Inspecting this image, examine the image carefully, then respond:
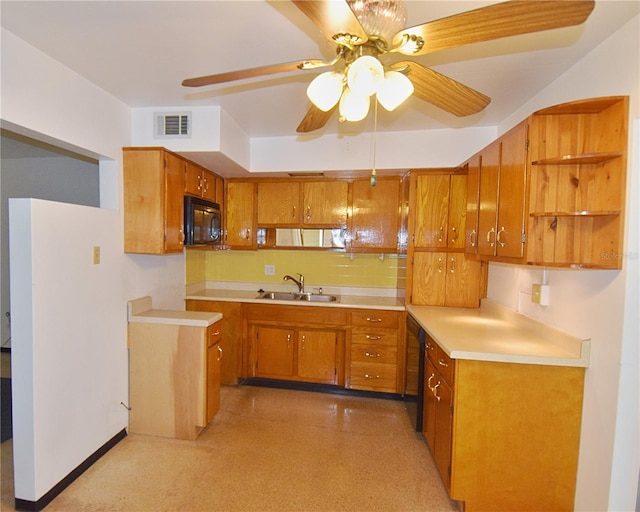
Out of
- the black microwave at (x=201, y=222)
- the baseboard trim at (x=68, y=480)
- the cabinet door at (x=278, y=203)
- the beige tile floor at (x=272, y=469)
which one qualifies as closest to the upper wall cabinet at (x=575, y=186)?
the beige tile floor at (x=272, y=469)

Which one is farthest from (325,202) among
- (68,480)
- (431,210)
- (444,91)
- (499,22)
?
(68,480)

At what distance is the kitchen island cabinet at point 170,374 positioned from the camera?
226 cm

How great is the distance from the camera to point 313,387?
3059 millimetres

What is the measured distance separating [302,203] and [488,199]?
1771 millimetres

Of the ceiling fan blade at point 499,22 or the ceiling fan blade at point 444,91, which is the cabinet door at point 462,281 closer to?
the ceiling fan blade at point 444,91

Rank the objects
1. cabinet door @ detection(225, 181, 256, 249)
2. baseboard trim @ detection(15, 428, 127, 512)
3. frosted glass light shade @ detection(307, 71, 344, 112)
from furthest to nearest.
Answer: cabinet door @ detection(225, 181, 256, 249), baseboard trim @ detection(15, 428, 127, 512), frosted glass light shade @ detection(307, 71, 344, 112)

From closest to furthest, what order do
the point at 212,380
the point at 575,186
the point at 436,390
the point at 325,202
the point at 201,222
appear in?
the point at 575,186 < the point at 436,390 < the point at 212,380 < the point at 201,222 < the point at 325,202

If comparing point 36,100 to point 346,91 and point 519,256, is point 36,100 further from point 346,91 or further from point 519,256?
point 519,256

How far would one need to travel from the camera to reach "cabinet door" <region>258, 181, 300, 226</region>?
3.19 m

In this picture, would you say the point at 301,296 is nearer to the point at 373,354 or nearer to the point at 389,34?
the point at 373,354

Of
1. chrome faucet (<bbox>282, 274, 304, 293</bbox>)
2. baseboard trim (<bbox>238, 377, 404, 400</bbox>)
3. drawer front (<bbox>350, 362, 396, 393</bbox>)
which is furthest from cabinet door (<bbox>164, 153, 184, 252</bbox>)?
drawer front (<bbox>350, 362, 396, 393</bbox>)

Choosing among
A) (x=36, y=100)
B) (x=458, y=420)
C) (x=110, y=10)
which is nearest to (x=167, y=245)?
(x=36, y=100)

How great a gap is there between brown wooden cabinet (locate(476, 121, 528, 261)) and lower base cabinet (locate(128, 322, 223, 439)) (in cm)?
212

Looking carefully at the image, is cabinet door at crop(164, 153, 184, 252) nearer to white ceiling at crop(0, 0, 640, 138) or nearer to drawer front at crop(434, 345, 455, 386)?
white ceiling at crop(0, 0, 640, 138)
